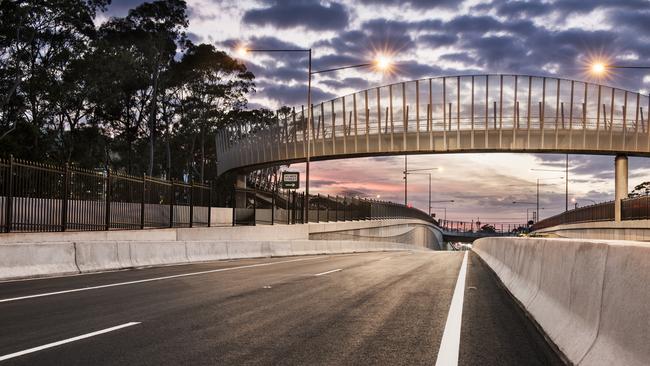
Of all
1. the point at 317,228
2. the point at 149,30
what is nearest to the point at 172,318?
the point at 317,228

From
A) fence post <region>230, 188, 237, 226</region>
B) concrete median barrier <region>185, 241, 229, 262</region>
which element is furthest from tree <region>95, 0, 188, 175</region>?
concrete median barrier <region>185, 241, 229, 262</region>

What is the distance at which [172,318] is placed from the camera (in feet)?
26.8

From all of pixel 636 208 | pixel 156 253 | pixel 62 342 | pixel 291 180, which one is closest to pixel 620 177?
pixel 636 208

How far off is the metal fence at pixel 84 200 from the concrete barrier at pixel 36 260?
10.5 ft

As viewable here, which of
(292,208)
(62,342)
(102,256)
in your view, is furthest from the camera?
(292,208)

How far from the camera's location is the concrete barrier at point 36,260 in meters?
13.4

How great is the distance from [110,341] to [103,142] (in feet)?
190

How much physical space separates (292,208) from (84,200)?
61.6 ft

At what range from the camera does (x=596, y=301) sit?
18.1ft

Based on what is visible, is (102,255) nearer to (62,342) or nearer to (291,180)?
(62,342)

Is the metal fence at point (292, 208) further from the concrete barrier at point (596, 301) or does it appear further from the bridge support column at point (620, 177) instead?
the concrete barrier at point (596, 301)

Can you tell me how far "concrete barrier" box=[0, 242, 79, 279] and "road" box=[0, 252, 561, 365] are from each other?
1.12 meters

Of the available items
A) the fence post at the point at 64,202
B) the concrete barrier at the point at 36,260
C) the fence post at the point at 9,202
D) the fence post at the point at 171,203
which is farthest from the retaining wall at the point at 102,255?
the fence post at the point at 171,203

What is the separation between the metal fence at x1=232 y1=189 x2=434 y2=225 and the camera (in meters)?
32.4
